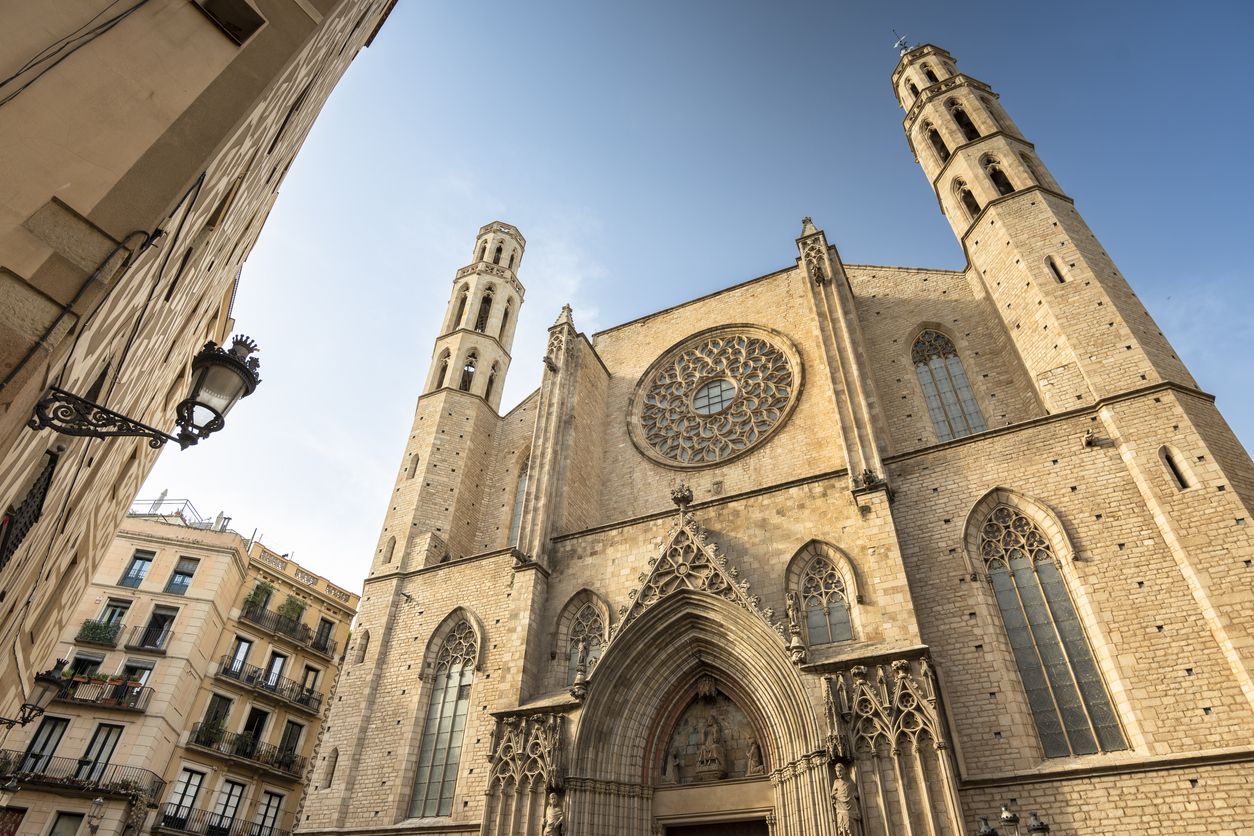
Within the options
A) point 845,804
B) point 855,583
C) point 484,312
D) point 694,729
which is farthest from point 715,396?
point 845,804

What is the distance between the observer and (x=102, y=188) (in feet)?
11.7

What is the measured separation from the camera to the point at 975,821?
26.8ft

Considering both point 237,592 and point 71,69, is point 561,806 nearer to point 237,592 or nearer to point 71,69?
point 71,69

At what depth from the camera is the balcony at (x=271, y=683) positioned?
19062 mm

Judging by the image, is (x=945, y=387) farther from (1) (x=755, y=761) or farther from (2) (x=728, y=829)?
(2) (x=728, y=829)

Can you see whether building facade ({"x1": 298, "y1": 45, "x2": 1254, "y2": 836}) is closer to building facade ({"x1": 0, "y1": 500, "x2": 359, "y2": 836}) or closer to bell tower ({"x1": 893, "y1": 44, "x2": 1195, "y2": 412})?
bell tower ({"x1": 893, "y1": 44, "x2": 1195, "y2": 412})

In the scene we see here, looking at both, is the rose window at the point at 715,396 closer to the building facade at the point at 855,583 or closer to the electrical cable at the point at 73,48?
the building facade at the point at 855,583

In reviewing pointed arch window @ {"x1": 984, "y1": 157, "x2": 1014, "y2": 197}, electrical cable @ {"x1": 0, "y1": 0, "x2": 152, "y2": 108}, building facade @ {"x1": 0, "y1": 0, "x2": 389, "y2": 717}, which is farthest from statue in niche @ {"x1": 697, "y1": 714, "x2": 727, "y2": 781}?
pointed arch window @ {"x1": 984, "y1": 157, "x2": 1014, "y2": 197}

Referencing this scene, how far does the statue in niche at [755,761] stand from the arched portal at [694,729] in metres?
0.02

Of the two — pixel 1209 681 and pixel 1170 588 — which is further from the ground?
pixel 1170 588

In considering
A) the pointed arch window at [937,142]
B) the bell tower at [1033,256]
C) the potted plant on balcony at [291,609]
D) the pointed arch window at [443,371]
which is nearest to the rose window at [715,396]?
the bell tower at [1033,256]

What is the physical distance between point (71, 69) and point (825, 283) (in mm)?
12626

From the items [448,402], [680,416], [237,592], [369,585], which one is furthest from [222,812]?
[680,416]

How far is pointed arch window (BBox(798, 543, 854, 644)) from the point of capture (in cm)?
1031
